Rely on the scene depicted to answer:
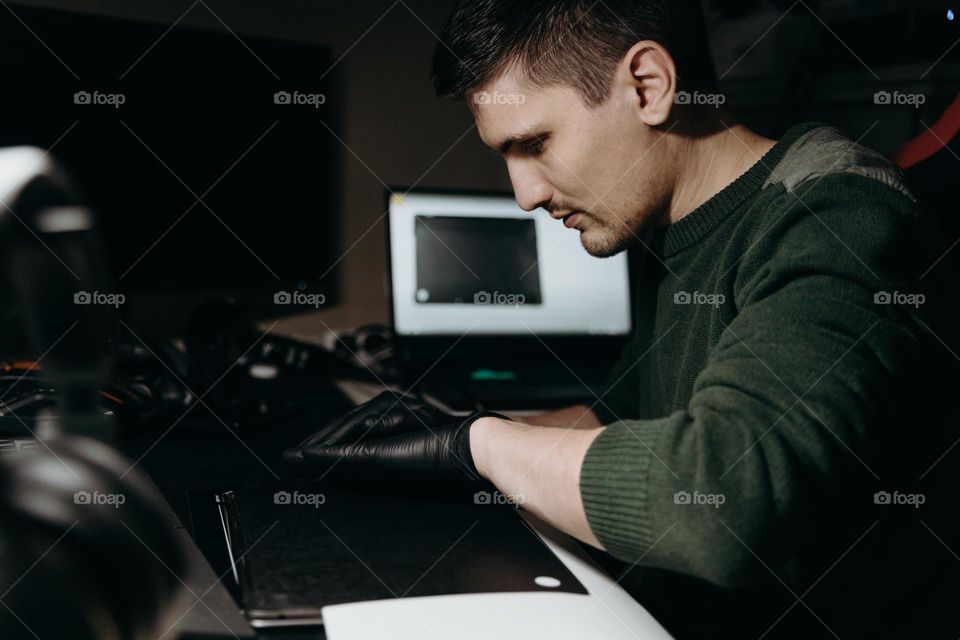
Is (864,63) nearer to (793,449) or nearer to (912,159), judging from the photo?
(912,159)

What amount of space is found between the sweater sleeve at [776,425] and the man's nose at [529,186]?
0.38 meters

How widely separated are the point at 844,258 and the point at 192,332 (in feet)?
3.47

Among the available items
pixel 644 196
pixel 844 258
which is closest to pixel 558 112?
pixel 644 196

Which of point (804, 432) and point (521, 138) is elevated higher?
point (521, 138)

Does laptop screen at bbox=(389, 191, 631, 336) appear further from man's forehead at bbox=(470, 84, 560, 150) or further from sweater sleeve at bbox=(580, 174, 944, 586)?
sweater sleeve at bbox=(580, 174, 944, 586)

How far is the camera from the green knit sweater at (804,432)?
643mm

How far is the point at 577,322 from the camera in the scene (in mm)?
1743

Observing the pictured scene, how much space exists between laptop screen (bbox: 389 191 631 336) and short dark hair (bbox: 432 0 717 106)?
Result: 28.1 inches
